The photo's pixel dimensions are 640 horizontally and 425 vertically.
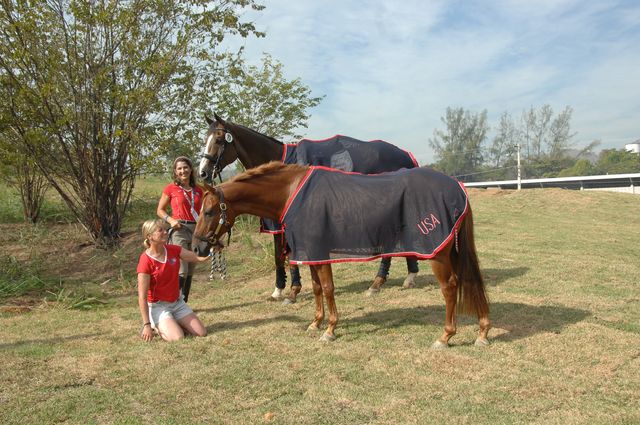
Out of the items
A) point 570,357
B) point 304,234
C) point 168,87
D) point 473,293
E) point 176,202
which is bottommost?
point 570,357

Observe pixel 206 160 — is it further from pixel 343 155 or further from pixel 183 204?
pixel 343 155

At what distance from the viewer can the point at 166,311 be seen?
505 centimetres

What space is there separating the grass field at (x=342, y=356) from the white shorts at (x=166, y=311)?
27cm

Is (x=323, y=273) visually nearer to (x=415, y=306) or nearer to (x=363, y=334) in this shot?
(x=363, y=334)

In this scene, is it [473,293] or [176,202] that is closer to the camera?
[473,293]

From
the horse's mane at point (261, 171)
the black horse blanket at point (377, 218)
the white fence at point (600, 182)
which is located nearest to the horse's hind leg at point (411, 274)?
the black horse blanket at point (377, 218)

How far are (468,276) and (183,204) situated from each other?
3.25 m

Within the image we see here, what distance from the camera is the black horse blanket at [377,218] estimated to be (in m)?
4.42

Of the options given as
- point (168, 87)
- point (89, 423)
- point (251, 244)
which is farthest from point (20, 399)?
point (168, 87)

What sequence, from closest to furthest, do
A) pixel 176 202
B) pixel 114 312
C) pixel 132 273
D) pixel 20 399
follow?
pixel 20 399 → pixel 176 202 → pixel 114 312 → pixel 132 273

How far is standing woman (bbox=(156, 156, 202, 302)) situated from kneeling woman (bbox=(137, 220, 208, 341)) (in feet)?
1.83

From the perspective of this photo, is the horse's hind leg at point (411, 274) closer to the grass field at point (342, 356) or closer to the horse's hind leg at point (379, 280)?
the grass field at point (342, 356)

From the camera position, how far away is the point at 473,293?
4641mm

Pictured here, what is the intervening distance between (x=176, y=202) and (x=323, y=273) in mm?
2030
